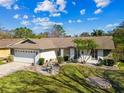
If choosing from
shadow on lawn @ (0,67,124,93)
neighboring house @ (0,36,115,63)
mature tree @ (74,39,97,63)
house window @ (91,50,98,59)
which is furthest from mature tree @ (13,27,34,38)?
shadow on lawn @ (0,67,124,93)

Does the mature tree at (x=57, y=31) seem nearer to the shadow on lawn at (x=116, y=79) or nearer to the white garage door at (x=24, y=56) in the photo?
the white garage door at (x=24, y=56)

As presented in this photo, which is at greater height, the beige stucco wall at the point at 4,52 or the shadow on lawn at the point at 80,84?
the beige stucco wall at the point at 4,52

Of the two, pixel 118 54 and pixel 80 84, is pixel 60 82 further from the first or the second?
pixel 118 54

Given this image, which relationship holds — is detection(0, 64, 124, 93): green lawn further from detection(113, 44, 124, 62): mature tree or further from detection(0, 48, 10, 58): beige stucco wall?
detection(0, 48, 10, 58): beige stucco wall

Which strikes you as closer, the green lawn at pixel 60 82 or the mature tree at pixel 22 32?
the green lawn at pixel 60 82

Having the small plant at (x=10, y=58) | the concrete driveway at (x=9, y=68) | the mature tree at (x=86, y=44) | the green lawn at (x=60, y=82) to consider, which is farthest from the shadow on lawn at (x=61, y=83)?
the small plant at (x=10, y=58)
